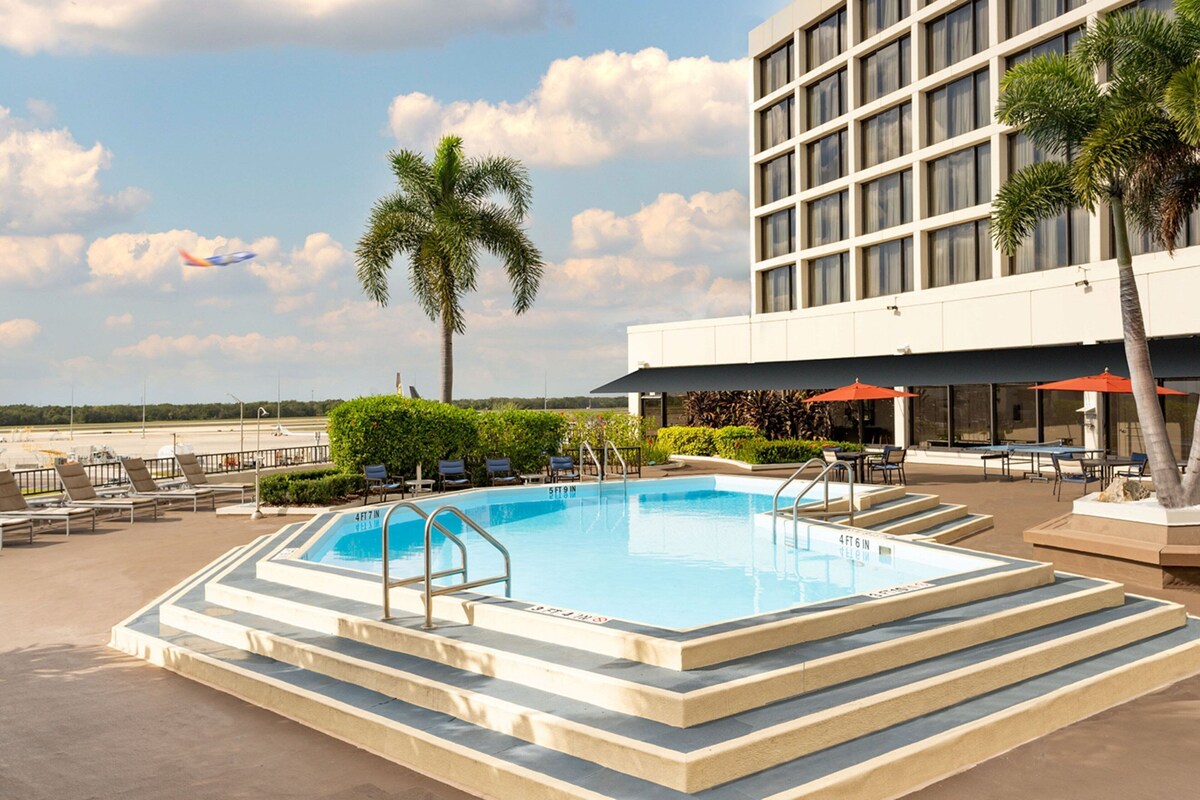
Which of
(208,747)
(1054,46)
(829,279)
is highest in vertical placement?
(1054,46)

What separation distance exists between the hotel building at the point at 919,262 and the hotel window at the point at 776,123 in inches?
3.5

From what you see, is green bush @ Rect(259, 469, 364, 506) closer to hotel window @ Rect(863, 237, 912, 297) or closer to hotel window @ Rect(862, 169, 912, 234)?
hotel window @ Rect(863, 237, 912, 297)

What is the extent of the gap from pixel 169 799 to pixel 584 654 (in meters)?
2.81

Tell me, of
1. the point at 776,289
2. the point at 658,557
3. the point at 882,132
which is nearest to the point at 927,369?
the point at 882,132

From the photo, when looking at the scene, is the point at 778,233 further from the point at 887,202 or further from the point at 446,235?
the point at 446,235

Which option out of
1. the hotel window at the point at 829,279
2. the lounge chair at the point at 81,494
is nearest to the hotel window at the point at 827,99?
the hotel window at the point at 829,279

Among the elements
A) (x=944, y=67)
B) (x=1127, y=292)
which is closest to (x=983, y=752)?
(x=1127, y=292)

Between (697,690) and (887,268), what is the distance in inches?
1194

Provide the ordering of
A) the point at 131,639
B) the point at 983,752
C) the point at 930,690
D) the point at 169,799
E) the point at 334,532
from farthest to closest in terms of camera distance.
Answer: the point at 334,532 < the point at 131,639 < the point at 930,690 < the point at 983,752 < the point at 169,799

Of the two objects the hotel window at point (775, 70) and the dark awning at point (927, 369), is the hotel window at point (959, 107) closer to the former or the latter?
the dark awning at point (927, 369)

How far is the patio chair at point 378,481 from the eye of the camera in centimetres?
1852

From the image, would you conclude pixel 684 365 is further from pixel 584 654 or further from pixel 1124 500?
pixel 584 654

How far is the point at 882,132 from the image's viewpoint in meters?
34.0

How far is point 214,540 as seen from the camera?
14430 mm
